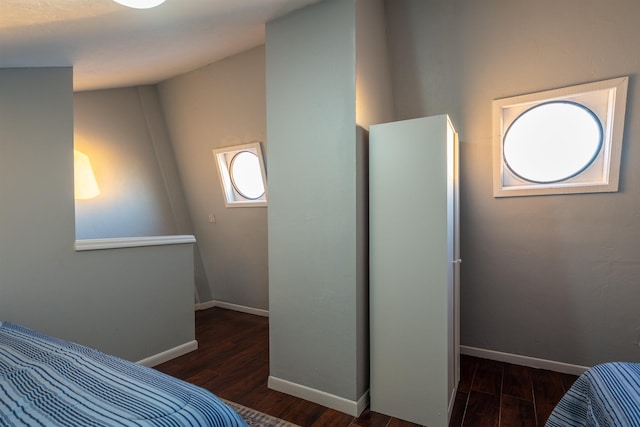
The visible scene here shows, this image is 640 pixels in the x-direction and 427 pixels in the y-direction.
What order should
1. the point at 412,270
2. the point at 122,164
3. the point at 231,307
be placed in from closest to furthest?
the point at 412,270 < the point at 122,164 < the point at 231,307

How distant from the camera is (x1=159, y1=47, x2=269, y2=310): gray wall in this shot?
3.33 meters

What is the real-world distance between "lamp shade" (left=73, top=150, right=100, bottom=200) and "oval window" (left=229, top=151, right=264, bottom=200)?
1383 mm

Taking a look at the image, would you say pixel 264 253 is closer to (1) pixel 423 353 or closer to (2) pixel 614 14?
(1) pixel 423 353

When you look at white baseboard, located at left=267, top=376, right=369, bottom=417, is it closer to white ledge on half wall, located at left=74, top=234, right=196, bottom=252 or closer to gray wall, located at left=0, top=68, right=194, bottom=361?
gray wall, located at left=0, top=68, right=194, bottom=361

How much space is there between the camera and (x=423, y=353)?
1.84 metres

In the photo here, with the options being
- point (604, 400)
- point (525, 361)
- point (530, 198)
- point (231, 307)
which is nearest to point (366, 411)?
point (604, 400)

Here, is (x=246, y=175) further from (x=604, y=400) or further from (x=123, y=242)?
(x=604, y=400)

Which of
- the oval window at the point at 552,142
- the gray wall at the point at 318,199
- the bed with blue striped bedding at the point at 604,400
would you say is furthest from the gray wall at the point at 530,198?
the bed with blue striped bedding at the point at 604,400

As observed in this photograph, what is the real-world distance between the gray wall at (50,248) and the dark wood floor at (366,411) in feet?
1.77

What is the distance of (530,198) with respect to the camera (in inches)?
95.9

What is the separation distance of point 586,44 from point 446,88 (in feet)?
2.84

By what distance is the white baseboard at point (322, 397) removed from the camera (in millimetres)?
1951

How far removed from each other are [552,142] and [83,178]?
4.18 meters

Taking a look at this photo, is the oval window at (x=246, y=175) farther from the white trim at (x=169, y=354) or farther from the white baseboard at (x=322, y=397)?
the white baseboard at (x=322, y=397)
